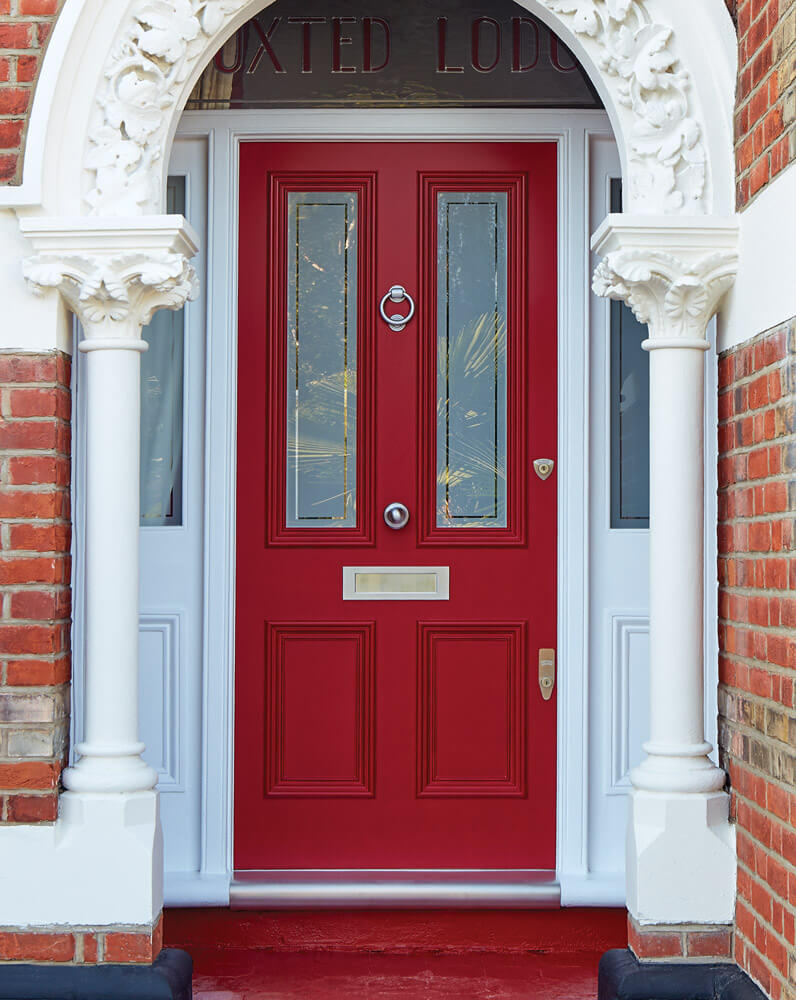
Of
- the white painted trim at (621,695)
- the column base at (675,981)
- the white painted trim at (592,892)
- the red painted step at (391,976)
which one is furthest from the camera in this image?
the white painted trim at (621,695)

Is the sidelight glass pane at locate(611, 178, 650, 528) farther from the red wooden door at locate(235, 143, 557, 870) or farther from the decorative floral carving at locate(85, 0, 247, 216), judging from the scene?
the decorative floral carving at locate(85, 0, 247, 216)

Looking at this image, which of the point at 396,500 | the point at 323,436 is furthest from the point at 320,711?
the point at 323,436

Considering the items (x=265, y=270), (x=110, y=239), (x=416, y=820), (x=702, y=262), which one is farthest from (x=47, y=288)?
(x=416, y=820)

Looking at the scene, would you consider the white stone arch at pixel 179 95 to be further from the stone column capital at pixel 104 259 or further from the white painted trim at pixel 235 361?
the white painted trim at pixel 235 361

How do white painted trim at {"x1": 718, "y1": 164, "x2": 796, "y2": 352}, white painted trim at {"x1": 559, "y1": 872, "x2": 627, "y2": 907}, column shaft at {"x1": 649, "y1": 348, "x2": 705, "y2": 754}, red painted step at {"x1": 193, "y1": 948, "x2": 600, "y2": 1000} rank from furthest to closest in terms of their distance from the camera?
white painted trim at {"x1": 559, "y1": 872, "x2": 627, "y2": 907}
red painted step at {"x1": 193, "y1": 948, "x2": 600, "y2": 1000}
column shaft at {"x1": 649, "y1": 348, "x2": 705, "y2": 754}
white painted trim at {"x1": 718, "y1": 164, "x2": 796, "y2": 352}

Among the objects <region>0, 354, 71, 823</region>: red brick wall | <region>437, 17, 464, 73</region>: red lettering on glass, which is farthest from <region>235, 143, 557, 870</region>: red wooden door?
Result: <region>0, 354, 71, 823</region>: red brick wall

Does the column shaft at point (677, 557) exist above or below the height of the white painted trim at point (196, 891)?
above

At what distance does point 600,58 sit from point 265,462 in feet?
4.88

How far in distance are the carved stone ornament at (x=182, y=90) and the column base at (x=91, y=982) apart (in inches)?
69.6

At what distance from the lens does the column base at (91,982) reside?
2555 millimetres

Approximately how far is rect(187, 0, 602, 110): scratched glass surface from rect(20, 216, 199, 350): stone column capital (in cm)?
95

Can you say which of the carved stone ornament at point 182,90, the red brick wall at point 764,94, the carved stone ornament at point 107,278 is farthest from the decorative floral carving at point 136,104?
the red brick wall at point 764,94

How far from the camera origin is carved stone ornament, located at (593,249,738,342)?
2.60 metres

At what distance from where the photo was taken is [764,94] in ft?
7.98
